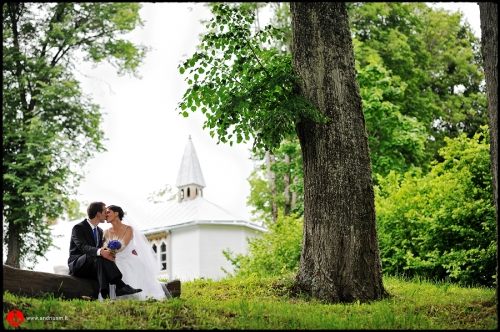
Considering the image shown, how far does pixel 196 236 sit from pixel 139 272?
26.9 m

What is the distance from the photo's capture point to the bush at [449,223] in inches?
488

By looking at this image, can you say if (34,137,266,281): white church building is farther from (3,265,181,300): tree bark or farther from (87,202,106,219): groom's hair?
(3,265,181,300): tree bark

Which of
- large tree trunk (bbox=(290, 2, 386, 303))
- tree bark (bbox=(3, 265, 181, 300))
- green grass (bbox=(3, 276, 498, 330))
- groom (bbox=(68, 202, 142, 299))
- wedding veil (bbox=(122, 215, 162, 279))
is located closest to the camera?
green grass (bbox=(3, 276, 498, 330))

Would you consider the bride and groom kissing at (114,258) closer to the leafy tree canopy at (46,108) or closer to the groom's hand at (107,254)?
the groom's hand at (107,254)

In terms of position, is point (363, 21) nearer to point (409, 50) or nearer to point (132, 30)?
point (409, 50)

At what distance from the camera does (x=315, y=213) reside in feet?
32.1

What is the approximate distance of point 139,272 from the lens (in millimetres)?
9211

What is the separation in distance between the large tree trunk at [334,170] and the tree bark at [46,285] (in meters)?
3.34

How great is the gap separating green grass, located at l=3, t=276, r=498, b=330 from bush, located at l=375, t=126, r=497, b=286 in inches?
125

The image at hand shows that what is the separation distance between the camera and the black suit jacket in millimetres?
8734

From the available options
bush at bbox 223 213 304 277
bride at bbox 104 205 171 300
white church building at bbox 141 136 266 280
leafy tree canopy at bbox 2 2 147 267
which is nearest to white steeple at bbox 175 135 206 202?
white church building at bbox 141 136 266 280

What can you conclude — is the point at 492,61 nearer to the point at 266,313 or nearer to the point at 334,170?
the point at 334,170

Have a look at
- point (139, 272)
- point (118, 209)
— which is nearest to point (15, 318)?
point (139, 272)

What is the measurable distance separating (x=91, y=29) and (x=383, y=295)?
786 inches
